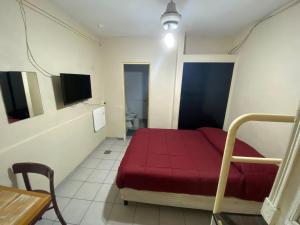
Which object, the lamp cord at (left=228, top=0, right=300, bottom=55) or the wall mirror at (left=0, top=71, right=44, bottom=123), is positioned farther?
the lamp cord at (left=228, top=0, right=300, bottom=55)

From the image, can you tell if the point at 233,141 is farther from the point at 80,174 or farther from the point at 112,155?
the point at 112,155

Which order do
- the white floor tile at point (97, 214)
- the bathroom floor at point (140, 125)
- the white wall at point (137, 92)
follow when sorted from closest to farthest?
the white floor tile at point (97, 214) < the bathroom floor at point (140, 125) < the white wall at point (137, 92)

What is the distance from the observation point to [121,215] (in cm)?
169

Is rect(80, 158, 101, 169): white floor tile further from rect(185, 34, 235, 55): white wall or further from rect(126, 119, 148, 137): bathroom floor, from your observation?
rect(185, 34, 235, 55): white wall

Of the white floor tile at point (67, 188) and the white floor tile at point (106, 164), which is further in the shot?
the white floor tile at point (106, 164)

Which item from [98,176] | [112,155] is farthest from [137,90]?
[98,176]

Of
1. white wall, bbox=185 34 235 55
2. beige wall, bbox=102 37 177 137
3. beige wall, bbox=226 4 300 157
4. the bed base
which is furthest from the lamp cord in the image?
the bed base

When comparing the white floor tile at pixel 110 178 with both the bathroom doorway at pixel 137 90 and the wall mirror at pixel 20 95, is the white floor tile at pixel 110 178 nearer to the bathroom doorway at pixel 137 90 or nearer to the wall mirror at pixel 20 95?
the wall mirror at pixel 20 95

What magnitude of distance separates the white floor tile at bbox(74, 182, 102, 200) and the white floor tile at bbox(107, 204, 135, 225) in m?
0.41

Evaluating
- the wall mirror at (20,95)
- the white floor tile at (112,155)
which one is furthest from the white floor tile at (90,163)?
the wall mirror at (20,95)

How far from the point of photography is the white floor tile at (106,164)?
102 inches

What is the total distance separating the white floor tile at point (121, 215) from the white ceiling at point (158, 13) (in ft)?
8.60

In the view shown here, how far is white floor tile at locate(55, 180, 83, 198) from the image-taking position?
1.97 metres

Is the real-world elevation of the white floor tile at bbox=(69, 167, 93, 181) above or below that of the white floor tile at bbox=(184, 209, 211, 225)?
above
